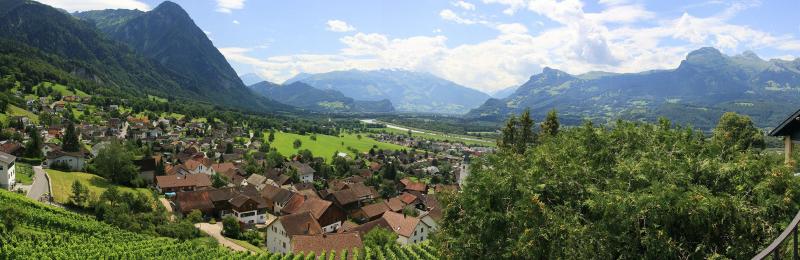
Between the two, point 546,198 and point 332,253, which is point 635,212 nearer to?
point 546,198

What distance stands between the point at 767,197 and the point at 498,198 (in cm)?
623

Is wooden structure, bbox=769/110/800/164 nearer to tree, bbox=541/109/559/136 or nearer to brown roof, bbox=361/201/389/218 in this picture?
tree, bbox=541/109/559/136

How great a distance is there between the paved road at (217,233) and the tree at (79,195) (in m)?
9.96

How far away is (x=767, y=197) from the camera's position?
9.49 meters

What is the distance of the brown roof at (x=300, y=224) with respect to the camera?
4278 centimetres

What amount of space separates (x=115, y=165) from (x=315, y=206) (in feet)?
80.9

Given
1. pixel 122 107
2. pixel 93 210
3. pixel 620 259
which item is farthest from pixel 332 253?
pixel 122 107

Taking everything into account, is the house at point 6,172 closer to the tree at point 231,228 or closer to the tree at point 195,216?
the tree at point 195,216

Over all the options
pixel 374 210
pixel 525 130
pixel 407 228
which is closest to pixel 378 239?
pixel 407 228

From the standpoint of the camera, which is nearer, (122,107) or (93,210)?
(93,210)

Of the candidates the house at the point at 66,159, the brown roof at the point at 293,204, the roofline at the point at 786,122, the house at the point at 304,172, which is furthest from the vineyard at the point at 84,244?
the house at the point at 304,172

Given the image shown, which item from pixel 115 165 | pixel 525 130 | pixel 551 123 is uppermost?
pixel 551 123

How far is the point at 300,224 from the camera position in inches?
1761

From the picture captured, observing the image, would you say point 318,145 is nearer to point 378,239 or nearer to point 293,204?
point 293,204
